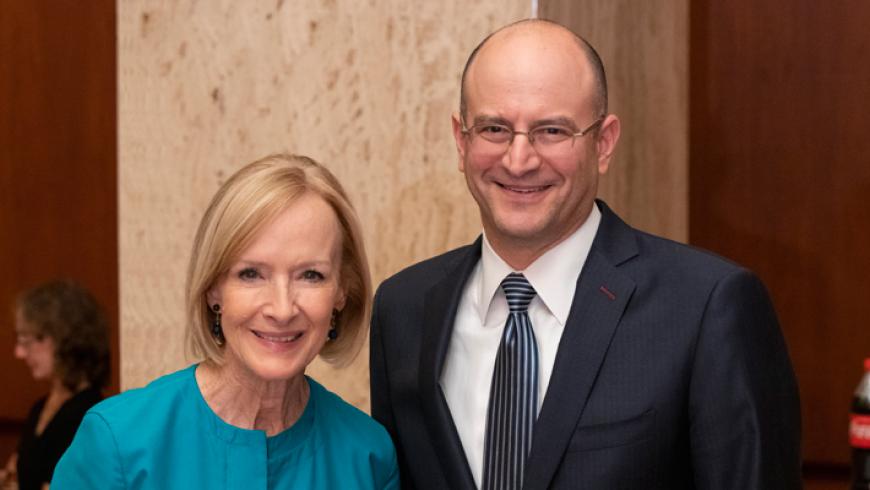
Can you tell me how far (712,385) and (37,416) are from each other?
3.63 metres

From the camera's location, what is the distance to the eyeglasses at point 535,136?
2.36 meters

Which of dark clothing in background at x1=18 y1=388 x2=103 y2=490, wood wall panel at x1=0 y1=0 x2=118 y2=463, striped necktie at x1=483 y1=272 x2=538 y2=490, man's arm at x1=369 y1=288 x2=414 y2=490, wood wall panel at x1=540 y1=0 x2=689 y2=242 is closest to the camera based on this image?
striped necktie at x1=483 y1=272 x2=538 y2=490

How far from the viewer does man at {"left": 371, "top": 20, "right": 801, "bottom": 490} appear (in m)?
2.23

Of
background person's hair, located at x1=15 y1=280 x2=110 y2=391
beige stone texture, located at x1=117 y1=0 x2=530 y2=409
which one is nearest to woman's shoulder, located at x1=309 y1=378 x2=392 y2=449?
beige stone texture, located at x1=117 y1=0 x2=530 y2=409

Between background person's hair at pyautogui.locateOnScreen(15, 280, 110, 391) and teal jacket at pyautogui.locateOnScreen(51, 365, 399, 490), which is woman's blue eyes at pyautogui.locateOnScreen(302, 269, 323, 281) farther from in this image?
background person's hair at pyautogui.locateOnScreen(15, 280, 110, 391)

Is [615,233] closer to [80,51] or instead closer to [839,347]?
[839,347]

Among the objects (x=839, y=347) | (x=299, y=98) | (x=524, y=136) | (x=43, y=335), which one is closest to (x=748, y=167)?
(x=839, y=347)

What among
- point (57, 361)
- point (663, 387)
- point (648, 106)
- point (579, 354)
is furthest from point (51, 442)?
point (663, 387)

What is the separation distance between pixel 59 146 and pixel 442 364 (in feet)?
11.7

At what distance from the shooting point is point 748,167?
378 cm

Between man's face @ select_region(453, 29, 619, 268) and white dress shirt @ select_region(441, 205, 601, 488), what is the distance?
0.13 feet

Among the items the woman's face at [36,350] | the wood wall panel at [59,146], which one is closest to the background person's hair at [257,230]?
the woman's face at [36,350]

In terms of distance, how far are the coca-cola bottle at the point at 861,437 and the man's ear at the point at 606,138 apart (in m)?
0.70

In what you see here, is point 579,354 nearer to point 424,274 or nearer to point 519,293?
point 519,293
